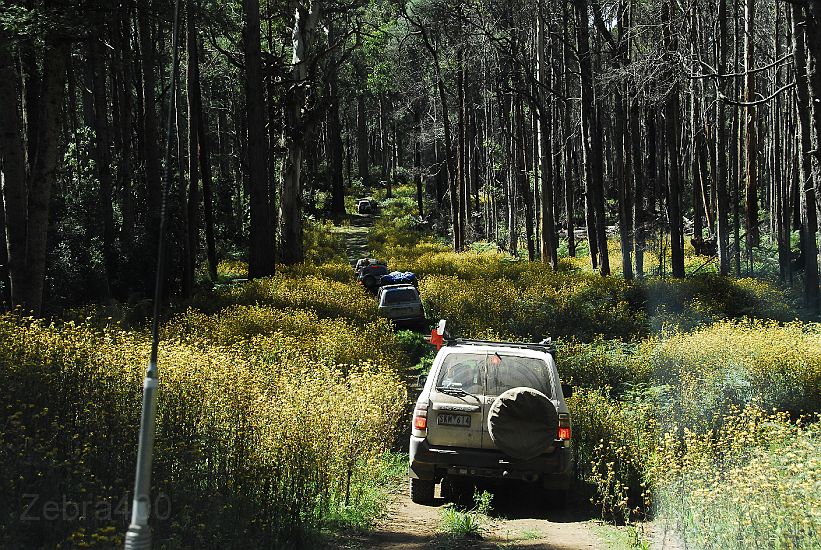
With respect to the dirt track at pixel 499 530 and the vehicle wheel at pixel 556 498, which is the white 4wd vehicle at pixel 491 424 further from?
the dirt track at pixel 499 530

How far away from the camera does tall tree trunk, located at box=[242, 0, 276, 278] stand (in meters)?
27.7

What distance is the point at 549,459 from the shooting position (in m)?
8.77

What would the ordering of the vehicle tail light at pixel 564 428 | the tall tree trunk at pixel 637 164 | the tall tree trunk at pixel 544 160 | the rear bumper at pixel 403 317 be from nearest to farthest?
the vehicle tail light at pixel 564 428 → the rear bumper at pixel 403 317 → the tall tree trunk at pixel 637 164 → the tall tree trunk at pixel 544 160

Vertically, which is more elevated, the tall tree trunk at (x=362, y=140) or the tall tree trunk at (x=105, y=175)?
the tall tree trunk at (x=362, y=140)

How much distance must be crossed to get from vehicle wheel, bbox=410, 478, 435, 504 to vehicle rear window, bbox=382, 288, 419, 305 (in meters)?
17.1

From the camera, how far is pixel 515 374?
31.0 feet

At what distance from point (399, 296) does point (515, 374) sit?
17249 millimetres

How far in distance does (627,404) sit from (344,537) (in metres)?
6.43

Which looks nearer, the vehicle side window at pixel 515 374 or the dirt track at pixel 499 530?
the dirt track at pixel 499 530

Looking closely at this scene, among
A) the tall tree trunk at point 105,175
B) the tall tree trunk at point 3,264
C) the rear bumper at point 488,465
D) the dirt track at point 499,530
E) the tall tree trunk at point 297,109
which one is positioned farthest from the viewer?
the tall tree trunk at point 297,109

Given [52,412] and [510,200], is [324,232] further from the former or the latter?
[52,412]

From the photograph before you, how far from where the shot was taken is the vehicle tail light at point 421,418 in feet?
29.6

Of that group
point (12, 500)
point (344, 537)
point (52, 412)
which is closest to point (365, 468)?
point (344, 537)

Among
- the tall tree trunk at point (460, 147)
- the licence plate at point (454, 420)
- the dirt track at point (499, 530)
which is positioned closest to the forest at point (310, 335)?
the dirt track at point (499, 530)
